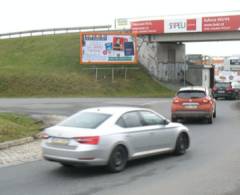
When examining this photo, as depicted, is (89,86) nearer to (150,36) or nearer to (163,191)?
(150,36)

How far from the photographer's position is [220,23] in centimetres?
5262

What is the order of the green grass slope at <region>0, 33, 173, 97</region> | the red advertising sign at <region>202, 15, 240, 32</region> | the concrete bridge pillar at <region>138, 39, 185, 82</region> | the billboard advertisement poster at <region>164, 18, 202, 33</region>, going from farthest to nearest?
1. the concrete bridge pillar at <region>138, 39, 185, 82</region>
2. the billboard advertisement poster at <region>164, 18, 202, 33</region>
3. the red advertising sign at <region>202, 15, 240, 32</region>
4. the green grass slope at <region>0, 33, 173, 97</region>

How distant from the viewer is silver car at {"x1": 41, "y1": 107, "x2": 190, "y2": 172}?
32.0 feet

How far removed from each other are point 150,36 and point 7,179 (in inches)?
1926

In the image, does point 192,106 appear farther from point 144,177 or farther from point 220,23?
point 220,23

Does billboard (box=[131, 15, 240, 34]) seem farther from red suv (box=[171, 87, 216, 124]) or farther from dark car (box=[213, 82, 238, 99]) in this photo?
red suv (box=[171, 87, 216, 124])

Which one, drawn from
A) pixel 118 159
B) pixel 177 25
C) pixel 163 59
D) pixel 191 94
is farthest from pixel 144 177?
pixel 163 59

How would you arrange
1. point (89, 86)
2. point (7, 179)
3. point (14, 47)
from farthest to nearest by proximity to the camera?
point (14, 47) < point (89, 86) < point (7, 179)

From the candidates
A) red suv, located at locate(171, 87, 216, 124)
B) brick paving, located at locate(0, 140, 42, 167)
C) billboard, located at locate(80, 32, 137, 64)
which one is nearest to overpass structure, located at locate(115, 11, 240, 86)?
billboard, located at locate(80, 32, 137, 64)

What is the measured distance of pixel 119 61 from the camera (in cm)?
5506

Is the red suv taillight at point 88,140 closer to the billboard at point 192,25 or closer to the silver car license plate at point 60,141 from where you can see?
the silver car license plate at point 60,141

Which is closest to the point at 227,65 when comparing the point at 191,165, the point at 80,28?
the point at 80,28

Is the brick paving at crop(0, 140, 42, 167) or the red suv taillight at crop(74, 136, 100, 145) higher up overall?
the red suv taillight at crop(74, 136, 100, 145)

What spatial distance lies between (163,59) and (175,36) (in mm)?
4008
